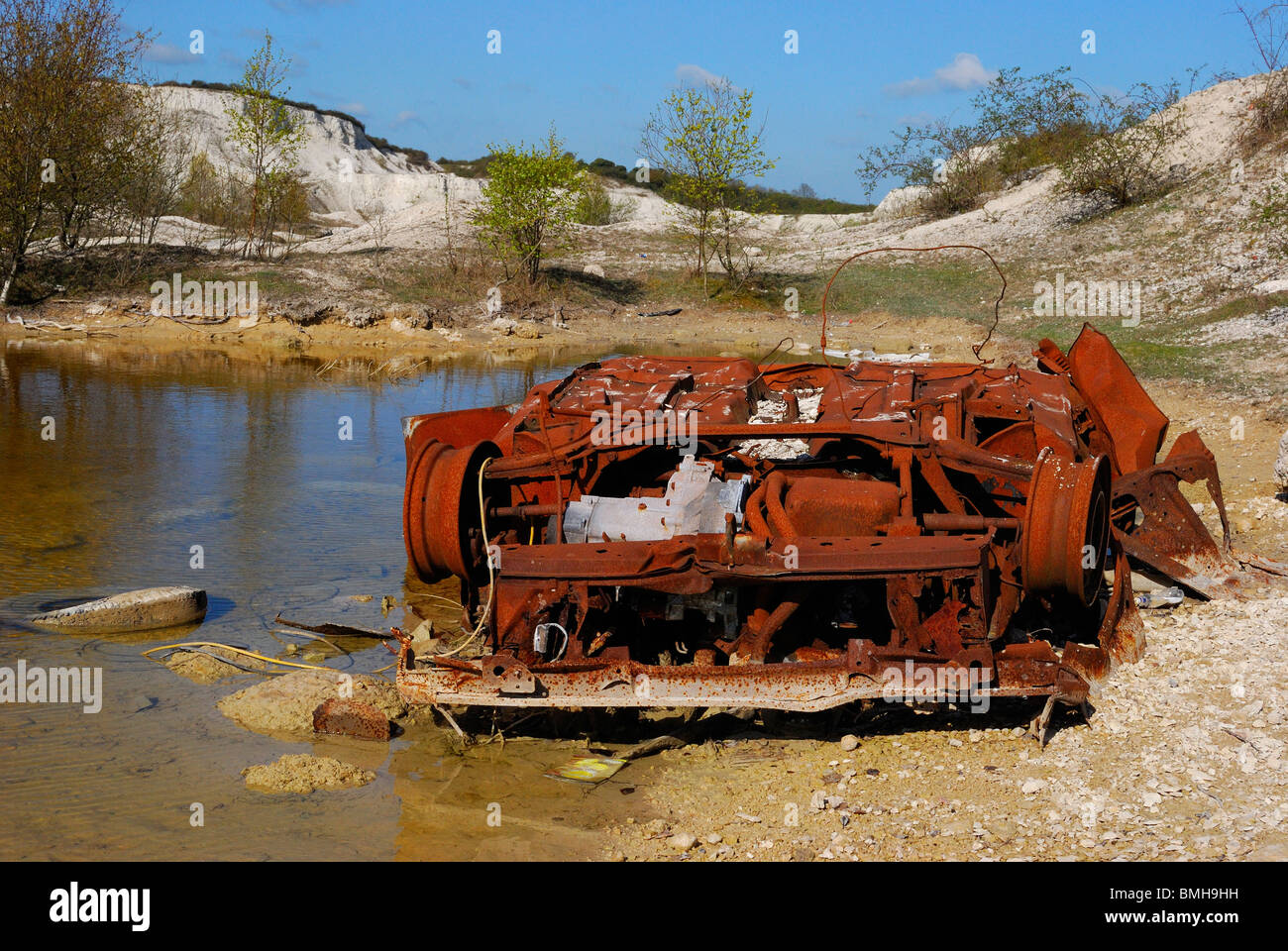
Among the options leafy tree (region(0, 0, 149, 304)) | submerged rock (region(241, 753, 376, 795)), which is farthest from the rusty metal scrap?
leafy tree (region(0, 0, 149, 304))

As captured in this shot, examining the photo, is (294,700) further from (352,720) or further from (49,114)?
(49,114)

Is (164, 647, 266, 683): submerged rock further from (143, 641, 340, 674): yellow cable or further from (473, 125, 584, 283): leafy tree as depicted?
(473, 125, 584, 283): leafy tree

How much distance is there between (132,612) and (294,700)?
199cm

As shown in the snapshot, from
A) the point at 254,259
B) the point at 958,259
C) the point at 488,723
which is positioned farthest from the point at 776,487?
the point at 254,259

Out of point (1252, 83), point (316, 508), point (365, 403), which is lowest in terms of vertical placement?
point (316, 508)

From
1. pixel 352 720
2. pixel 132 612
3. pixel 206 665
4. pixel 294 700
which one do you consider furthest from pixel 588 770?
pixel 132 612

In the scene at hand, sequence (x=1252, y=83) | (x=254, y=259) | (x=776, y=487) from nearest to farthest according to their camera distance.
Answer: (x=776, y=487), (x=1252, y=83), (x=254, y=259)

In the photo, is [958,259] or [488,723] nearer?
[488,723]

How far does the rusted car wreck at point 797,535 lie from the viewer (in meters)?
5.16

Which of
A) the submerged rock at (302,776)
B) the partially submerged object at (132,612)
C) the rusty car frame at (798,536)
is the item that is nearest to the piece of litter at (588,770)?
the rusty car frame at (798,536)

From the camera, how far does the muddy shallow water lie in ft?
16.4

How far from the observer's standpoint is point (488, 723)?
607cm
